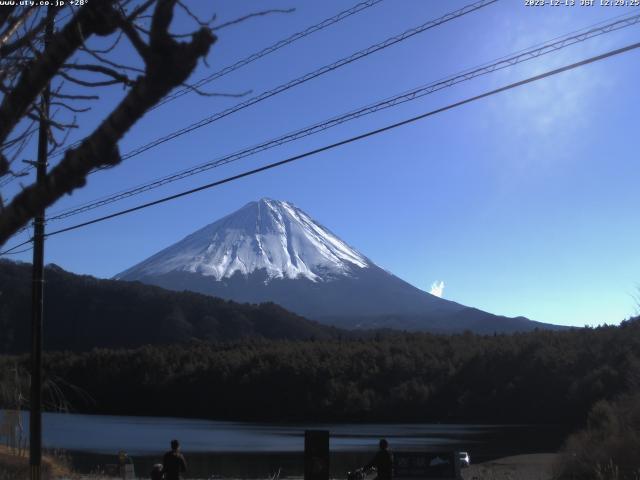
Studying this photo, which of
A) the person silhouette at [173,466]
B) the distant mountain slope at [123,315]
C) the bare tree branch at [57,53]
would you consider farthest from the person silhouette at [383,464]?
the distant mountain slope at [123,315]

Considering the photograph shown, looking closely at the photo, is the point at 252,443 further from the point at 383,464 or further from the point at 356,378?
the point at 383,464

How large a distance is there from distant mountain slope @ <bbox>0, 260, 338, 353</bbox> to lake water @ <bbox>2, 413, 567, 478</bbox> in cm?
5280

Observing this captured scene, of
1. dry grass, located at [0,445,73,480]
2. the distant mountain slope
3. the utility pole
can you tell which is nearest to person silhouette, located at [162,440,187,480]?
the utility pole

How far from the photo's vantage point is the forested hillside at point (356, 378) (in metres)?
83.9

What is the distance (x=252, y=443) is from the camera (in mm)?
56875

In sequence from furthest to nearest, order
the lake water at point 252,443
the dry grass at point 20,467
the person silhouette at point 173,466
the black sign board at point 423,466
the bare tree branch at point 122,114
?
1. the lake water at point 252,443
2. the dry grass at point 20,467
3. the black sign board at point 423,466
4. the person silhouette at point 173,466
5. the bare tree branch at point 122,114

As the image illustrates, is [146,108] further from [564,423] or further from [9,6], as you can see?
[564,423]

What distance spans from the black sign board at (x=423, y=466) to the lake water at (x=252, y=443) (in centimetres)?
1899

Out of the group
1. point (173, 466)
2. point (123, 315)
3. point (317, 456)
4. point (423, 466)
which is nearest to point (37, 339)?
point (173, 466)

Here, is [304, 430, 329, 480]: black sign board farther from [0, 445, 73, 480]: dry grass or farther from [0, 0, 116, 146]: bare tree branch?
[0, 0, 116, 146]: bare tree branch

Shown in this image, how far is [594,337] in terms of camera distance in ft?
271

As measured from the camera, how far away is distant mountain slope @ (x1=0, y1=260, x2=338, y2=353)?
132 meters

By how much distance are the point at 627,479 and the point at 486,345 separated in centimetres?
7240

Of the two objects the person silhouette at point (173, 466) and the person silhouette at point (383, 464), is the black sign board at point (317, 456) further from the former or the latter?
the person silhouette at point (173, 466)
